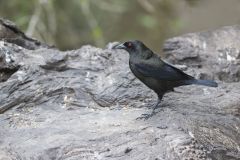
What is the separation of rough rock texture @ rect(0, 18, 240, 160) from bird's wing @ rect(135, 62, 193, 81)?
0.63 feet

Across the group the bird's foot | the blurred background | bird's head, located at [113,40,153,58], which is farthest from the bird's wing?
the blurred background

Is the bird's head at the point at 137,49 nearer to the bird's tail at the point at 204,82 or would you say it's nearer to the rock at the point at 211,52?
the bird's tail at the point at 204,82

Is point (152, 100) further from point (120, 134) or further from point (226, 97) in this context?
point (120, 134)

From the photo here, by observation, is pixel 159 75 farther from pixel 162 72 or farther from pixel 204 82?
pixel 204 82

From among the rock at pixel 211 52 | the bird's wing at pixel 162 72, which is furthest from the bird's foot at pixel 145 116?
the rock at pixel 211 52

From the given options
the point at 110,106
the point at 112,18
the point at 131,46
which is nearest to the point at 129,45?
the point at 131,46

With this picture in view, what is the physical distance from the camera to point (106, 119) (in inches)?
183

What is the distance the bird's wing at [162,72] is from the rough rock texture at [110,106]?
19cm

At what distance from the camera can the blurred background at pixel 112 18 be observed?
8438 millimetres

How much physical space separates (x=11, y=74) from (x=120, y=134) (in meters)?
1.39

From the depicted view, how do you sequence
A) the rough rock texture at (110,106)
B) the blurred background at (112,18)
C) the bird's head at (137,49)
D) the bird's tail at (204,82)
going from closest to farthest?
the rough rock texture at (110,106)
the bird's tail at (204,82)
the bird's head at (137,49)
the blurred background at (112,18)

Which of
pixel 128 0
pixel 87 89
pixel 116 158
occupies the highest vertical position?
pixel 128 0

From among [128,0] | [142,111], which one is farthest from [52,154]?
[128,0]

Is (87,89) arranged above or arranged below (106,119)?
above
